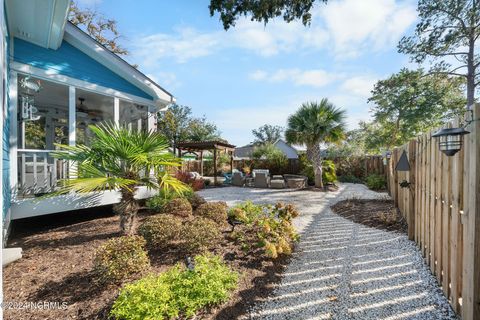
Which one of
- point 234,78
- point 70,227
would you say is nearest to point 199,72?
point 234,78

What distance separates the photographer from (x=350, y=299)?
254 centimetres

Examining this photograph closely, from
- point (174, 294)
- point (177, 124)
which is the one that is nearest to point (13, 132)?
point (174, 294)

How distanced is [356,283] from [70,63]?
6.98 meters

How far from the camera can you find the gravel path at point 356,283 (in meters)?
2.34

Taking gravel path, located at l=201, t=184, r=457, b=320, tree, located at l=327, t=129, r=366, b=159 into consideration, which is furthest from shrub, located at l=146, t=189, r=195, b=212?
tree, located at l=327, t=129, r=366, b=159

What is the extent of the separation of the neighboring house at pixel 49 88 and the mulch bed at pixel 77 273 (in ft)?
2.34

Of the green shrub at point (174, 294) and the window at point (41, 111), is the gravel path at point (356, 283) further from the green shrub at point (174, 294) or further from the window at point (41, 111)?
the window at point (41, 111)

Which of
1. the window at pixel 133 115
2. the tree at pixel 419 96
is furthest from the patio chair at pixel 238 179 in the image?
the tree at pixel 419 96

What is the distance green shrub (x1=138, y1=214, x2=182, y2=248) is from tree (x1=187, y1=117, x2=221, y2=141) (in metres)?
25.9

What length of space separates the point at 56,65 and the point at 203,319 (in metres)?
5.92

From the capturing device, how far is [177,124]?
28.8 m

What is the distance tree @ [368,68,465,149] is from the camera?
11.4m

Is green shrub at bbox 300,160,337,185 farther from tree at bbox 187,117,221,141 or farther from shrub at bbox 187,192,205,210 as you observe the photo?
tree at bbox 187,117,221,141

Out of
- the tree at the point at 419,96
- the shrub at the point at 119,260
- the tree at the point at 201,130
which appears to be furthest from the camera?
the tree at the point at 201,130
